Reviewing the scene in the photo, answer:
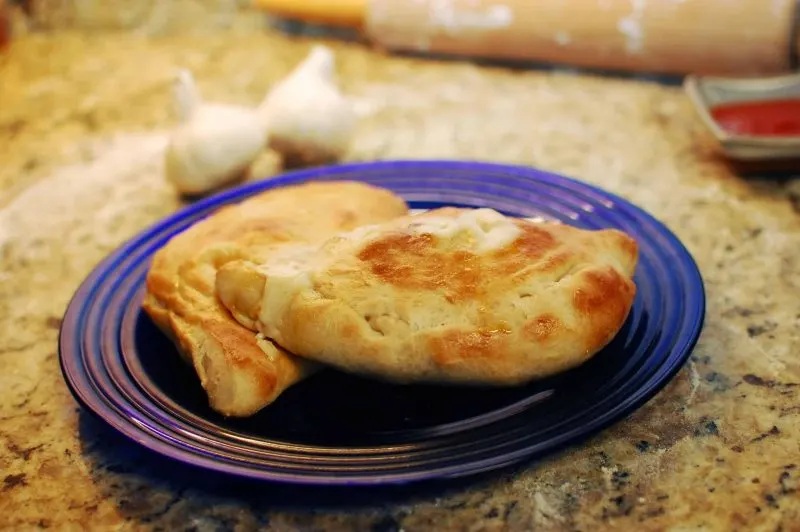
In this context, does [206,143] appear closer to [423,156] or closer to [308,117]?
[308,117]

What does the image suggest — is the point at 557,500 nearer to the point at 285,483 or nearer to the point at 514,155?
the point at 285,483

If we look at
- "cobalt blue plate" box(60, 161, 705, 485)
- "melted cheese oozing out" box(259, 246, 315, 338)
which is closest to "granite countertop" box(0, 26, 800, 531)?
"cobalt blue plate" box(60, 161, 705, 485)

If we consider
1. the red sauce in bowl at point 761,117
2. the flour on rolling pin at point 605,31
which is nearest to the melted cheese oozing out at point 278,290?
the red sauce in bowl at point 761,117

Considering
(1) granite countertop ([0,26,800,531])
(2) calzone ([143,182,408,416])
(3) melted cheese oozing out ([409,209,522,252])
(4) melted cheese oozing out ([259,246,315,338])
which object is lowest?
(1) granite countertop ([0,26,800,531])

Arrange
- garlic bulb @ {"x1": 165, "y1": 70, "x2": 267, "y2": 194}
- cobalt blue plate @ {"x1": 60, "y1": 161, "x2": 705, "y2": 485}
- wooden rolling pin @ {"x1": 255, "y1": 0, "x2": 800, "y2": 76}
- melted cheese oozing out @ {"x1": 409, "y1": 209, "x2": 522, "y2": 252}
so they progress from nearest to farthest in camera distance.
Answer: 1. cobalt blue plate @ {"x1": 60, "y1": 161, "x2": 705, "y2": 485}
2. melted cheese oozing out @ {"x1": 409, "y1": 209, "x2": 522, "y2": 252}
3. garlic bulb @ {"x1": 165, "y1": 70, "x2": 267, "y2": 194}
4. wooden rolling pin @ {"x1": 255, "y1": 0, "x2": 800, "y2": 76}

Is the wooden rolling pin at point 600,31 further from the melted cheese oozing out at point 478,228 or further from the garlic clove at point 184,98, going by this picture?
the melted cheese oozing out at point 478,228

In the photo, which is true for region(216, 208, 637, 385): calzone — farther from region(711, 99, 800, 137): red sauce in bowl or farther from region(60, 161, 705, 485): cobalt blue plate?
region(711, 99, 800, 137): red sauce in bowl
